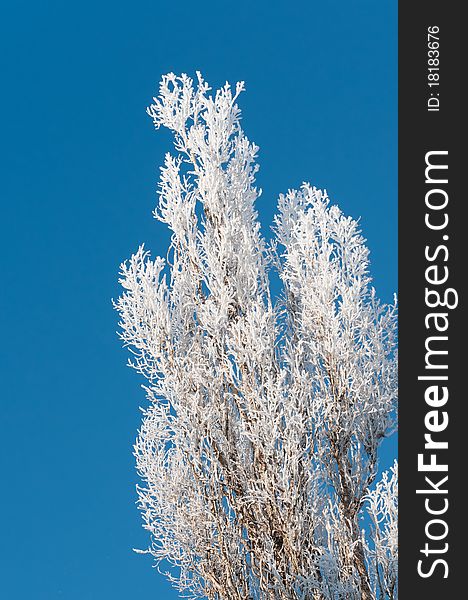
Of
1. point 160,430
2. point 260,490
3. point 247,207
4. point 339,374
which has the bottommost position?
point 260,490

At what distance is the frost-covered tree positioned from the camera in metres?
8.10

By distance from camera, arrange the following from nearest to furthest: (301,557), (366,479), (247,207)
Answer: (301,557) < (366,479) < (247,207)

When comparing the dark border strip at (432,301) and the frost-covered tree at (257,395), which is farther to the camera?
the frost-covered tree at (257,395)

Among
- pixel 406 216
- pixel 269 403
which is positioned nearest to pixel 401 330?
pixel 406 216

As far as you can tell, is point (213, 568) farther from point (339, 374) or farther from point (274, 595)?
point (339, 374)

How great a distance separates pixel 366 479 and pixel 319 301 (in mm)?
2024

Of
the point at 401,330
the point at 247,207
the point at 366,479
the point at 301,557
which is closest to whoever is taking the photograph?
the point at 401,330

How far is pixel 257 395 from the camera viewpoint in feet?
26.9

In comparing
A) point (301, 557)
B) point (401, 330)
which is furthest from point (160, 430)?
point (401, 330)

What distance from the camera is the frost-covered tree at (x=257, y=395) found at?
8102 millimetres

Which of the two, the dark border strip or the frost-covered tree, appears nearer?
the dark border strip

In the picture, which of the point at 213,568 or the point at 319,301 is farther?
the point at 319,301

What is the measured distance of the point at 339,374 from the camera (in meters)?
8.85

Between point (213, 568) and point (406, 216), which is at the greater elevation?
point (406, 216)
